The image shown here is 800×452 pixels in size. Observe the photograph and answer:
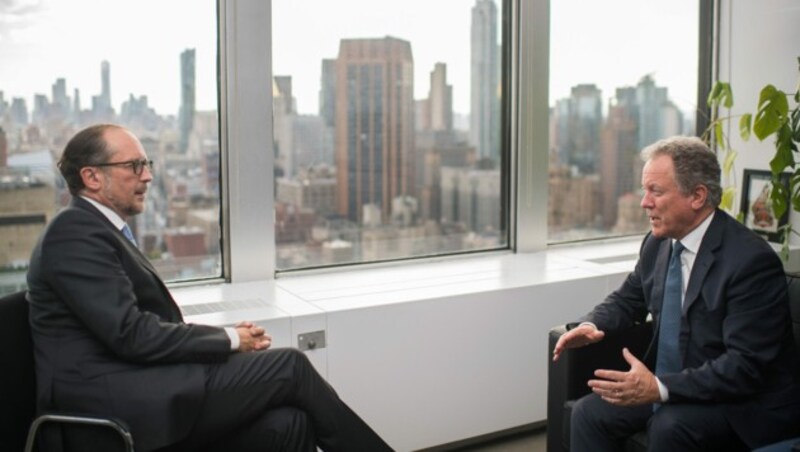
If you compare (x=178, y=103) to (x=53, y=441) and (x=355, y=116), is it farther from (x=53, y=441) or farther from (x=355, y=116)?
(x=53, y=441)

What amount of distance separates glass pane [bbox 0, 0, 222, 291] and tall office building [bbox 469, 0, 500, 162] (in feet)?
4.53

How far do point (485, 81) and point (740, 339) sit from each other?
2.22m

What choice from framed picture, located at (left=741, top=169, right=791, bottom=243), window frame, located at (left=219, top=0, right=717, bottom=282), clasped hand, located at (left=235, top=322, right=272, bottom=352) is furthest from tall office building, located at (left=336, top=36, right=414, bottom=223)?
framed picture, located at (left=741, top=169, right=791, bottom=243)

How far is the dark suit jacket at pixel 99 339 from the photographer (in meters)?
2.38

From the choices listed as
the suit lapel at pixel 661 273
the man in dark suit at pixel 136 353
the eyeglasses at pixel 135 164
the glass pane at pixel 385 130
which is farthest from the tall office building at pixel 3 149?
the suit lapel at pixel 661 273

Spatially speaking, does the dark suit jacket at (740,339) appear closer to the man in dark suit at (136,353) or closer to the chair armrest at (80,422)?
the man in dark suit at (136,353)

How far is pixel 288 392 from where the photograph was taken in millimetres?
2689

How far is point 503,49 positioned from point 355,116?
94cm

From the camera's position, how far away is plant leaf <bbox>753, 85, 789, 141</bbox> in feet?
12.7

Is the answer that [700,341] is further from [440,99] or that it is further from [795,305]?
[440,99]

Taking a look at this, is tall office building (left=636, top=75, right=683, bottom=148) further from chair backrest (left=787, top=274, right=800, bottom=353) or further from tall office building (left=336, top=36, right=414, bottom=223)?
chair backrest (left=787, top=274, right=800, bottom=353)

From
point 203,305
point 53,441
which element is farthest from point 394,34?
point 53,441

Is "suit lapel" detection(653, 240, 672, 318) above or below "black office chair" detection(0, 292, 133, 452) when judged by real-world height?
above

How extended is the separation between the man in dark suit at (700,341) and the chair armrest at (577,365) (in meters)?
0.08
